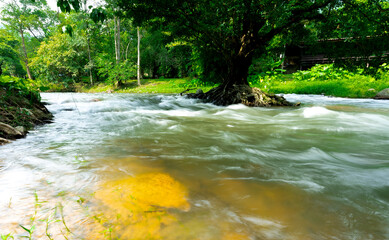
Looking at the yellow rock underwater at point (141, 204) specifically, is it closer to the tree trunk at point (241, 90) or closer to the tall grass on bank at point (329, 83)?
the tree trunk at point (241, 90)

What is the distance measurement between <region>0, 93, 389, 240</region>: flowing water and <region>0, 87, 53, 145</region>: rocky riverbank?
9.7 inches

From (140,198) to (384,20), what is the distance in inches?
291

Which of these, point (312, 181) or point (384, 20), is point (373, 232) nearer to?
point (312, 181)

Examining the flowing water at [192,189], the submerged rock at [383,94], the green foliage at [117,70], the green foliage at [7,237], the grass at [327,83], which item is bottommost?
the flowing water at [192,189]

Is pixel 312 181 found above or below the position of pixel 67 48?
below

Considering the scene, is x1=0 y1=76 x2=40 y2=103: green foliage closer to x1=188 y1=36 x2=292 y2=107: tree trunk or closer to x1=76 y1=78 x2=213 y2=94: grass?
x1=188 y1=36 x2=292 y2=107: tree trunk

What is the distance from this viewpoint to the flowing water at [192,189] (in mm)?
1288

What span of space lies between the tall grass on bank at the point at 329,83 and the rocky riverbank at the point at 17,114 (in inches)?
477

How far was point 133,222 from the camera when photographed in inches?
51.7

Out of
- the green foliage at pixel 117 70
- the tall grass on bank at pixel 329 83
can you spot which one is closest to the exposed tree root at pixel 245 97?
the tall grass on bank at pixel 329 83

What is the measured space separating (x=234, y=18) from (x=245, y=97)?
127 inches

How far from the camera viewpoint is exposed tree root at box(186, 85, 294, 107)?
833cm

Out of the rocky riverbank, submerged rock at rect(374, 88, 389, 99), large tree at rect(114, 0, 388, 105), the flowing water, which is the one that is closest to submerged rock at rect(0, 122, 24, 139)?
the rocky riverbank


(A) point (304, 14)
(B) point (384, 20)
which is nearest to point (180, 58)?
(A) point (304, 14)
